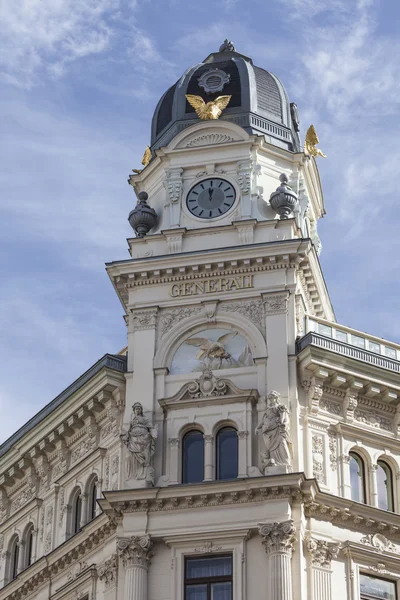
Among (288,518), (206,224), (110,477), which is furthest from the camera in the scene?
(206,224)

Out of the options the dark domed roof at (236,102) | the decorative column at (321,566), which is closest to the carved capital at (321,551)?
the decorative column at (321,566)

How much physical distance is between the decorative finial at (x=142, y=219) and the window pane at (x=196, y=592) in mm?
15425

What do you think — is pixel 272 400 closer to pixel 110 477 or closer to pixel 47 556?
pixel 110 477

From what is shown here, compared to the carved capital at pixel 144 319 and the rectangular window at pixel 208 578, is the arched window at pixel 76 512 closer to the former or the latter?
the carved capital at pixel 144 319

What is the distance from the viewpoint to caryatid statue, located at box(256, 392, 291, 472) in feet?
182

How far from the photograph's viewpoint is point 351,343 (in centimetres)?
6016

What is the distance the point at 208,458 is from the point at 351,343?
783cm

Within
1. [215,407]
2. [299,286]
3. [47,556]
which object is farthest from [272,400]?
[47,556]

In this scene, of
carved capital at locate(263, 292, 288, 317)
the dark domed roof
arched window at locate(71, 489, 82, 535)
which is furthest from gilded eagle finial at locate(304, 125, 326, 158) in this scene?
arched window at locate(71, 489, 82, 535)

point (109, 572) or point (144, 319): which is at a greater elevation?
point (144, 319)

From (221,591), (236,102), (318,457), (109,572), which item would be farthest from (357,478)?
(236,102)

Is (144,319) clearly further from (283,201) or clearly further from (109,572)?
(109,572)

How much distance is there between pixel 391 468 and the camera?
59469mm

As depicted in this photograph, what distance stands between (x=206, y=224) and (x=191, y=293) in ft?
11.0
